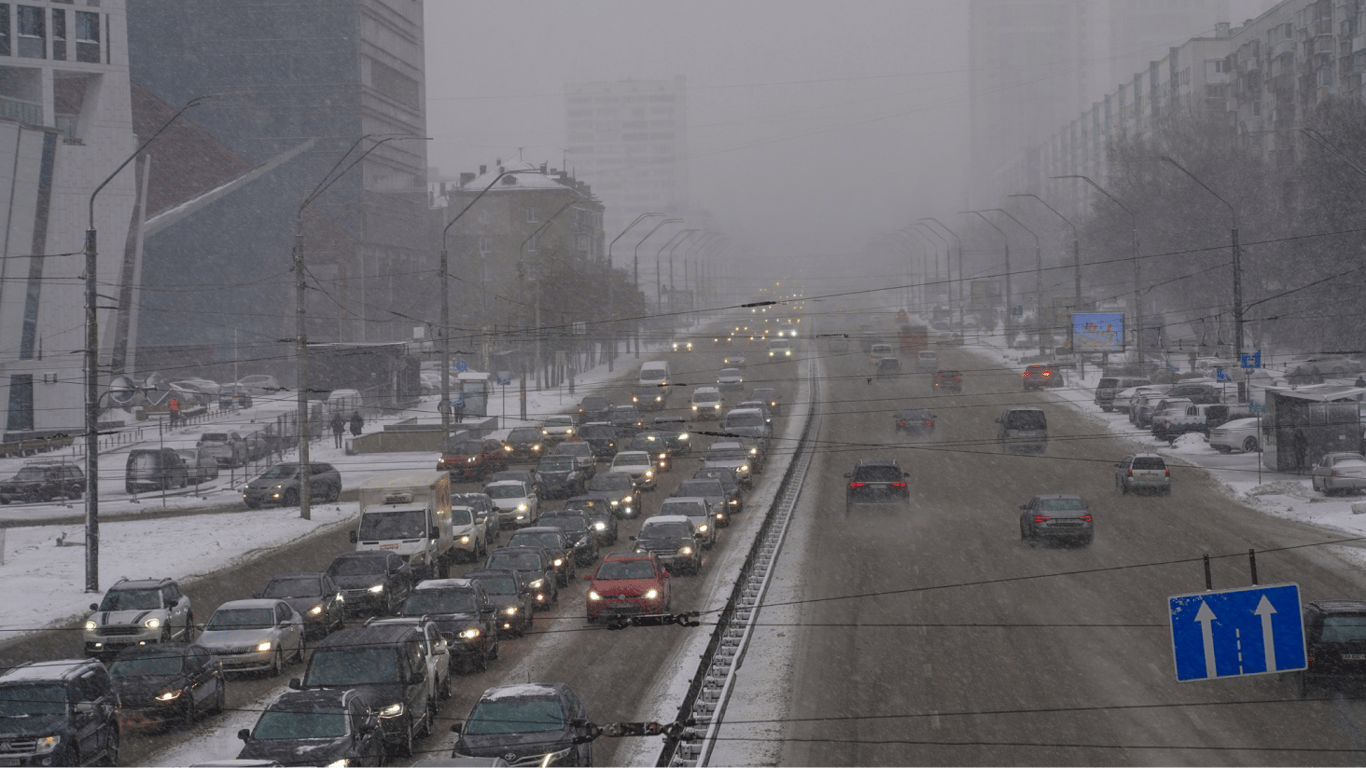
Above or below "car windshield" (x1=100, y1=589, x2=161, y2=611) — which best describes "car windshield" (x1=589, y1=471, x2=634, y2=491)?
above

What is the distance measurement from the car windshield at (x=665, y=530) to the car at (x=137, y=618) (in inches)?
378

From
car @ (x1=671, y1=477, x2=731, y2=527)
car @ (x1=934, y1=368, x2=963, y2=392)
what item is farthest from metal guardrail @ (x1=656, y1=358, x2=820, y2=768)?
car @ (x1=934, y1=368, x2=963, y2=392)

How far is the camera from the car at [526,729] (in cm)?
1469

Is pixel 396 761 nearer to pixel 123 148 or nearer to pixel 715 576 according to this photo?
pixel 715 576

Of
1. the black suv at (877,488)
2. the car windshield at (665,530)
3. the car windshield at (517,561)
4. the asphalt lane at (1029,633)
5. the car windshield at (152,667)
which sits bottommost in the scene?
the asphalt lane at (1029,633)

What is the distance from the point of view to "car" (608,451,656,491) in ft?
135

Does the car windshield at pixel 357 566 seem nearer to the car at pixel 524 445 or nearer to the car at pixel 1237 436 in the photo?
the car at pixel 524 445

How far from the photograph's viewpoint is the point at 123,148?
6600 cm

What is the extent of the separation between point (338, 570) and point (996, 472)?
2601 cm

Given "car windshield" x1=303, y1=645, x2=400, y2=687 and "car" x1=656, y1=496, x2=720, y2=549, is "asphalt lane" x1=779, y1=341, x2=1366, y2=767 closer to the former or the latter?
"car" x1=656, y1=496, x2=720, y2=549

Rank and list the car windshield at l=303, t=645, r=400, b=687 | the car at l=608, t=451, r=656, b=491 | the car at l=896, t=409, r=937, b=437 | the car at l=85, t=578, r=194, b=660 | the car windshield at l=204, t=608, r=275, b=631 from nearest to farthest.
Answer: the car windshield at l=303, t=645, r=400, b=687 < the car windshield at l=204, t=608, r=275, b=631 < the car at l=85, t=578, r=194, b=660 < the car at l=608, t=451, r=656, b=491 < the car at l=896, t=409, r=937, b=437

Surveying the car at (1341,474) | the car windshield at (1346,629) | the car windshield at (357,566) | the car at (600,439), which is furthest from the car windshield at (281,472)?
the car windshield at (1346,629)

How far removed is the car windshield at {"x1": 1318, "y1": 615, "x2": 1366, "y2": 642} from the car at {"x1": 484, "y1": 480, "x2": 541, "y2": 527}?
71.0ft

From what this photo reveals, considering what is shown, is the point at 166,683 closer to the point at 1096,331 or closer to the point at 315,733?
the point at 315,733
